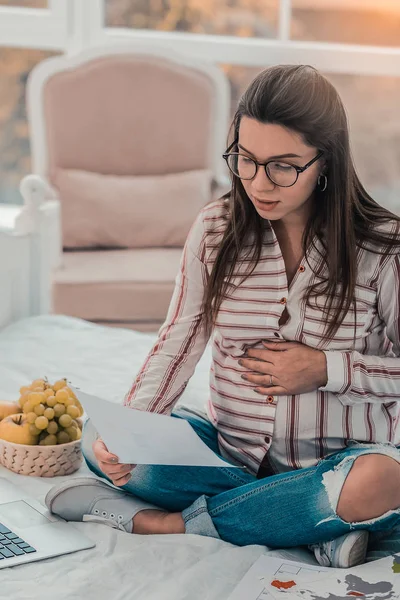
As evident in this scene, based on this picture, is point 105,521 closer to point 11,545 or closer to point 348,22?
point 11,545

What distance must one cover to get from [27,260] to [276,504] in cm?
125

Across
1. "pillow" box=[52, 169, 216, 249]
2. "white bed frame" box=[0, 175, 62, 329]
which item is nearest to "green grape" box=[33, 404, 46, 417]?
"white bed frame" box=[0, 175, 62, 329]

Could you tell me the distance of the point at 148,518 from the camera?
137 cm

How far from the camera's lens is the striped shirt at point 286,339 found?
139cm

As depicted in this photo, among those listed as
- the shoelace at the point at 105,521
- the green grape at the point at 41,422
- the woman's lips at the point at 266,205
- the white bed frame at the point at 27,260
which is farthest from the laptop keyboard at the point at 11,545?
the white bed frame at the point at 27,260

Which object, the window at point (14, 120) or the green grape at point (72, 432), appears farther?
the window at point (14, 120)

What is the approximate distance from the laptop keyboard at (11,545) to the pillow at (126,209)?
6.46 ft

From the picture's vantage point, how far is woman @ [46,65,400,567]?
4.24 ft

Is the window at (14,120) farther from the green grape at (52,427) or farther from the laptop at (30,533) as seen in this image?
the laptop at (30,533)

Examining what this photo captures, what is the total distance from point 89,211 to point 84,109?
448 mm

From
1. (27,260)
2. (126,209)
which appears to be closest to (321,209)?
(27,260)

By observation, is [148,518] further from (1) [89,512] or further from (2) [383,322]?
(2) [383,322]

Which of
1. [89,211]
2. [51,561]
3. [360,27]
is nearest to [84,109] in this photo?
[89,211]

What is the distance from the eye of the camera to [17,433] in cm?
152
